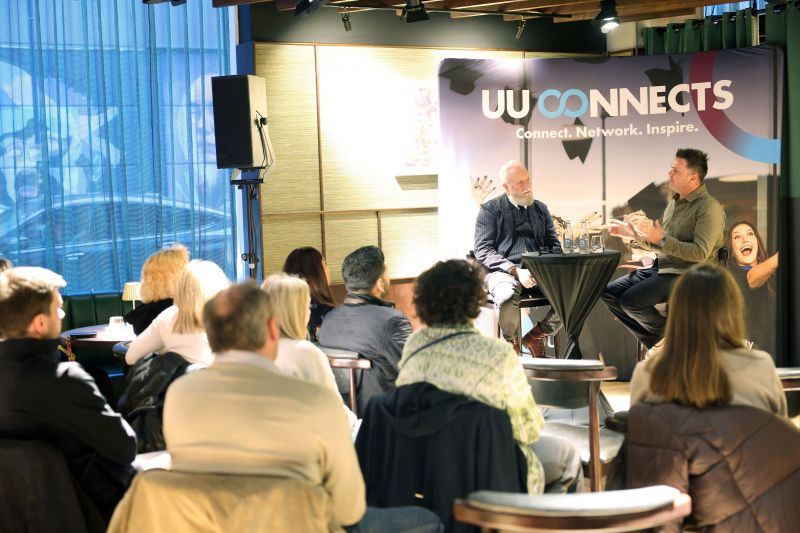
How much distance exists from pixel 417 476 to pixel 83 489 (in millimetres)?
1028

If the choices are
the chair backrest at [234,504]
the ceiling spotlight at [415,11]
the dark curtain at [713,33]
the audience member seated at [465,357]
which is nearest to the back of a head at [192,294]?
the audience member seated at [465,357]

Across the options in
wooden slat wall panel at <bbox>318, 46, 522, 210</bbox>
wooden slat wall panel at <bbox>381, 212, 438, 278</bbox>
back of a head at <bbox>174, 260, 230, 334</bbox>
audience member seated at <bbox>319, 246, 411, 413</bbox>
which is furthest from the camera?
wooden slat wall panel at <bbox>381, 212, 438, 278</bbox>

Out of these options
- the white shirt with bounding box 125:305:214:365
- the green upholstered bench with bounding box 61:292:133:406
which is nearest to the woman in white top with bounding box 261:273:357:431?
the white shirt with bounding box 125:305:214:365

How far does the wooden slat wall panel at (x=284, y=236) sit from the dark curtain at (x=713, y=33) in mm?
2935

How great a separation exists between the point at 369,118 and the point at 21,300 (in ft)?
17.5

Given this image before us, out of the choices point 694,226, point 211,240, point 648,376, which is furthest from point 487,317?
point 648,376

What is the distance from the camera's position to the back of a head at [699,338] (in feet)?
8.89

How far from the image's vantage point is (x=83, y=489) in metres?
3.02

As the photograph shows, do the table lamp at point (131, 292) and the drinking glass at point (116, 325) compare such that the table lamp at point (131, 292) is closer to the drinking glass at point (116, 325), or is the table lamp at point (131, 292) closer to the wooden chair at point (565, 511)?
the drinking glass at point (116, 325)

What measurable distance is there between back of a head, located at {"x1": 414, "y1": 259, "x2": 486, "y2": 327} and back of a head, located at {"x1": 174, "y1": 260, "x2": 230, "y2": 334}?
1.13m

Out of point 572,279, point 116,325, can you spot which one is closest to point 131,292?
point 116,325

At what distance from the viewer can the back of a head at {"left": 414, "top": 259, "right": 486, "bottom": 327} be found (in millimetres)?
3137

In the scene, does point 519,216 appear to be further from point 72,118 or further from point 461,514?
point 461,514

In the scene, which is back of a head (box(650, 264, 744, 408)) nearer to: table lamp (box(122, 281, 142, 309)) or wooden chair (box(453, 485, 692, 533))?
wooden chair (box(453, 485, 692, 533))
